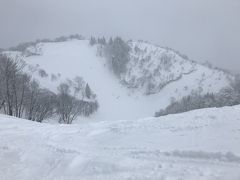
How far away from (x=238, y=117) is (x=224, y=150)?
393 centimetres

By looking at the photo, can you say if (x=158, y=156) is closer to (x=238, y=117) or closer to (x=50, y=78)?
(x=238, y=117)

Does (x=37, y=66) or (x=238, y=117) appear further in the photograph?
(x=37, y=66)

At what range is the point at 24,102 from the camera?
53.5m

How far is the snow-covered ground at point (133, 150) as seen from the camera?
1096 cm

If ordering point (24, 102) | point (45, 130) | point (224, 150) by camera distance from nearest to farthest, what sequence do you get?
point (224, 150)
point (45, 130)
point (24, 102)

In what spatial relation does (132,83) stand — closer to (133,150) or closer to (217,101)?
(217,101)

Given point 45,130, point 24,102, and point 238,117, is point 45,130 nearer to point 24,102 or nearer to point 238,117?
point 238,117

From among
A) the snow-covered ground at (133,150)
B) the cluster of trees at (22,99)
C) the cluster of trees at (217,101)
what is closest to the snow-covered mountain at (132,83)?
the cluster of trees at (217,101)

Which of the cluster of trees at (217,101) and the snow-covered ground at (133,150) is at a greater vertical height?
the snow-covered ground at (133,150)

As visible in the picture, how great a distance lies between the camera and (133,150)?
1290 cm

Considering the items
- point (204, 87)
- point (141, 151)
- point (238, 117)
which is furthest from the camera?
point (204, 87)

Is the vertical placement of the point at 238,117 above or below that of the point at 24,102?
above

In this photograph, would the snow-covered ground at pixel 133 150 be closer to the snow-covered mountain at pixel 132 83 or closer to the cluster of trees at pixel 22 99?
the cluster of trees at pixel 22 99

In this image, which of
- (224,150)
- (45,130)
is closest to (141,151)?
(224,150)
